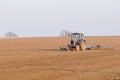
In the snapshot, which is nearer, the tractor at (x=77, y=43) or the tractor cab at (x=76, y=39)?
the tractor at (x=77, y=43)

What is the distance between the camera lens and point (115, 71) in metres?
19.6

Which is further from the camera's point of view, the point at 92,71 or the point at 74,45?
the point at 74,45

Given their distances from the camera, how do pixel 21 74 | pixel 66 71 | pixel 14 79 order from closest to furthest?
pixel 14 79
pixel 21 74
pixel 66 71

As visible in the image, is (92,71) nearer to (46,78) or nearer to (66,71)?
(66,71)

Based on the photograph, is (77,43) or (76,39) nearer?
(77,43)

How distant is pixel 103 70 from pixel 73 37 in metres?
20.5

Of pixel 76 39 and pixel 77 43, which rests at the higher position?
pixel 76 39

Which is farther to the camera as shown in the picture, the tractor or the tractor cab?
the tractor cab

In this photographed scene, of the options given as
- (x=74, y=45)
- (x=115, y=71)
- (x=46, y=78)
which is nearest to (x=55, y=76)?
(x=46, y=78)

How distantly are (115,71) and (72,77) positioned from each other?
298 cm

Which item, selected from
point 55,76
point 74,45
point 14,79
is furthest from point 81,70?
point 74,45

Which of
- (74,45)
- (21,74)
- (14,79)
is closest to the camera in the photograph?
(14,79)

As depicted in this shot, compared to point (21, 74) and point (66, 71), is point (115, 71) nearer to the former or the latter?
point (66, 71)

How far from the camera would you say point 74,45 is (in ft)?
131
